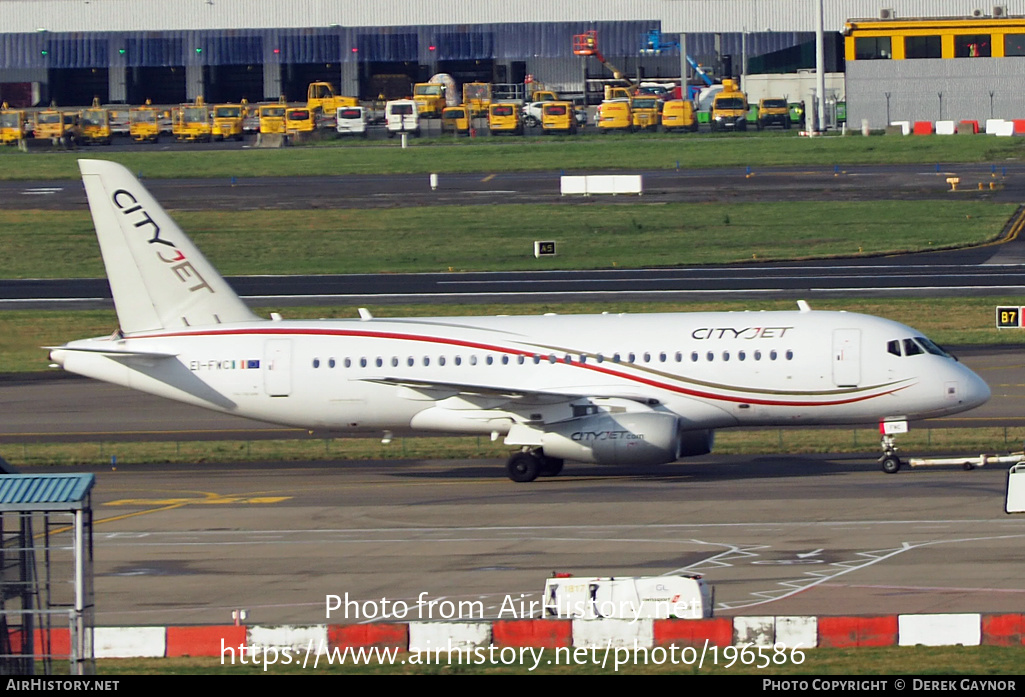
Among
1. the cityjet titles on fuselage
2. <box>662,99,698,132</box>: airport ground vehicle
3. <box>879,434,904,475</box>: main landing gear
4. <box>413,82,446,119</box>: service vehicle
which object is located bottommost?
<box>879,434,904,475</box>: main landing gear

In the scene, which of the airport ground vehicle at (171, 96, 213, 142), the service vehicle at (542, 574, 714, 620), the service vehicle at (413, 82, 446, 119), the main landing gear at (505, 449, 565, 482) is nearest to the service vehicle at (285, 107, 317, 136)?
the airport ground vehicle at (171, 96, 213, 142)

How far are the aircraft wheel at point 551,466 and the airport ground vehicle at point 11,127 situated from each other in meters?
107

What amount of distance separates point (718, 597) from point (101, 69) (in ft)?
516

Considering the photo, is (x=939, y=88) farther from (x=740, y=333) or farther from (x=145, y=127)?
(x=740, y=333)

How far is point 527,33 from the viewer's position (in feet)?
513

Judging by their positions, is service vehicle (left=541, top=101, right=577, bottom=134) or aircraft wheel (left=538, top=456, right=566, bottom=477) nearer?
aircraft wheel (left=538, top=456, right=566, bottom=477)

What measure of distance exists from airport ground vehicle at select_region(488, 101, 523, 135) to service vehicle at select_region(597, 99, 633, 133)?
768 cm

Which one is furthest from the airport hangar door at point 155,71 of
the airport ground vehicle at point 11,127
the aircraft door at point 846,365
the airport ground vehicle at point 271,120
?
the aircraft door at point 846,365

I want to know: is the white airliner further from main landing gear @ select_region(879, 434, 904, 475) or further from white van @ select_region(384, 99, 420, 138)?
white van @ select_region(384, 99, 420, 138)

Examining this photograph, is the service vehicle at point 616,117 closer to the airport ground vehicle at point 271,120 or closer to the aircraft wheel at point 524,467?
the airport ground vehicle at point 271,120

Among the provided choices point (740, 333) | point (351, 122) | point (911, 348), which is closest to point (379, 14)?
point (351, 122)

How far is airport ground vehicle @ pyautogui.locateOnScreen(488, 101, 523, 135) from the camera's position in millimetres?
133625

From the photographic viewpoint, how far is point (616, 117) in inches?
5177

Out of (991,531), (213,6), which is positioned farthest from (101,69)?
(991,531)
